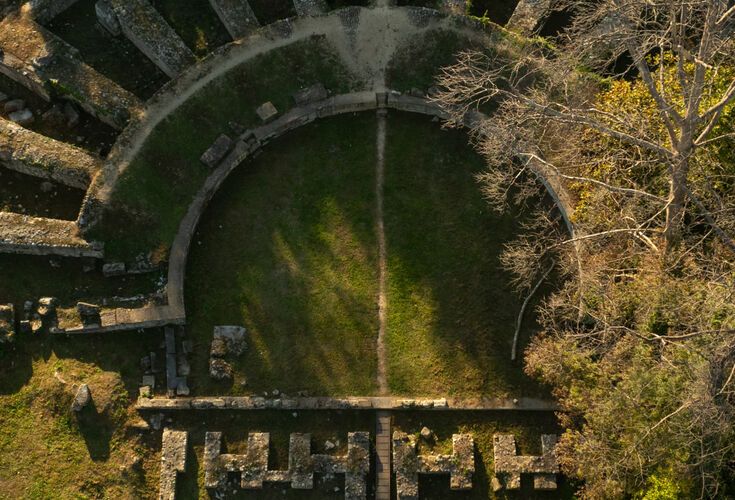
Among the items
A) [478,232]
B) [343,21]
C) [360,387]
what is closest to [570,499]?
[360,387]

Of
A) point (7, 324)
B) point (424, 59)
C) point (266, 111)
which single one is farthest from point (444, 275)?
point (7, 324)

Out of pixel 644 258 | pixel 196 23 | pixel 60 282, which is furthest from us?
pixel 196 23

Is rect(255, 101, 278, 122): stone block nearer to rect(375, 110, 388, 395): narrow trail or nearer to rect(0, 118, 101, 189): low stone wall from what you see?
rect(375, 110, 388, 395): narrow trail

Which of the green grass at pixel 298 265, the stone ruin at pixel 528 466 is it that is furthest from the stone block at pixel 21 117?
the stone ruin at pixel 528 466

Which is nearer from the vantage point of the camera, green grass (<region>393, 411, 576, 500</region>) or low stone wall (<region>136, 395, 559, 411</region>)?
green grass (<region>393, 411, 576, 500</region>)

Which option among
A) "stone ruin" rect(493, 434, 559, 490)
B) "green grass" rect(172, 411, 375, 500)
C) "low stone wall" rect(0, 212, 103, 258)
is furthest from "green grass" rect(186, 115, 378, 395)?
"stone ruin" rect(493, 434, 559, 490)

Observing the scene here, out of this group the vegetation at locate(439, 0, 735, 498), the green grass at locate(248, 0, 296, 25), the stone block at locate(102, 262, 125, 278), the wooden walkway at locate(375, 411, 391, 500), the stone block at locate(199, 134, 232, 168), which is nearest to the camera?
the vegetation at locate(439, 0, 735, 498)

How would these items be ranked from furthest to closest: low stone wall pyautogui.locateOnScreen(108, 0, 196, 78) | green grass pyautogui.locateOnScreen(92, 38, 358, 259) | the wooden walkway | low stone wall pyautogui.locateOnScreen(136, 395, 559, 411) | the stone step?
the stone step, low stone wall pyautogui.locateOnScreen(108, 0, 196, 78), green grass pyautogui.locateOnScreen(92, 38, 358, 259), low stone wall pyautogui.locateOnScreen(136, 395, 559, 411), the wooden walkway

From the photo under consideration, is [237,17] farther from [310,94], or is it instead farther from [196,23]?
[310,94]
